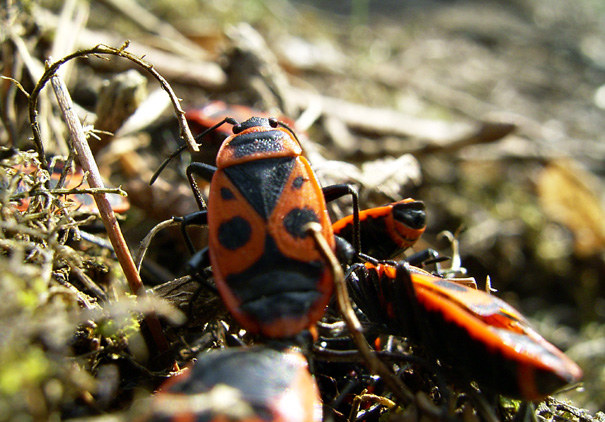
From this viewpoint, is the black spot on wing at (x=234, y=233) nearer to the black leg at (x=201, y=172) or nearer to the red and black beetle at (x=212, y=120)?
the black leg at (x=201, y=172)

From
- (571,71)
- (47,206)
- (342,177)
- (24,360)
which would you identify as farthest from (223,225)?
(571,71)

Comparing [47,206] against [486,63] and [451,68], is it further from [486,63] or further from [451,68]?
[486,63]

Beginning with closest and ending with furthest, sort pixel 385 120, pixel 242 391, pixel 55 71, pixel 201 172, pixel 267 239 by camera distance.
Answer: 1. pixel 242 391
2. pixel 267 239
3. pixel 55 71
4. pixel 201 172
5. pixel 385 120

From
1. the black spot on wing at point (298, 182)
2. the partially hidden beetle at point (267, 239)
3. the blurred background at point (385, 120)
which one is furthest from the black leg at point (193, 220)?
the blurred background at point (385, 120)

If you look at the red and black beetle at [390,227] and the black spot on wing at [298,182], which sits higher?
the black spot on wing at [298,182]

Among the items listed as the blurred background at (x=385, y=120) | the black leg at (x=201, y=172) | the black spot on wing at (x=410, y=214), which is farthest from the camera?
the blurred background at (x=385, y=120)

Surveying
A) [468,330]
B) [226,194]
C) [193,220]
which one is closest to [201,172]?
[193,220]

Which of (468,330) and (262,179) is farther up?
(262,179)

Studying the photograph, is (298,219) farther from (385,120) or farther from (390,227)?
(385,120)
